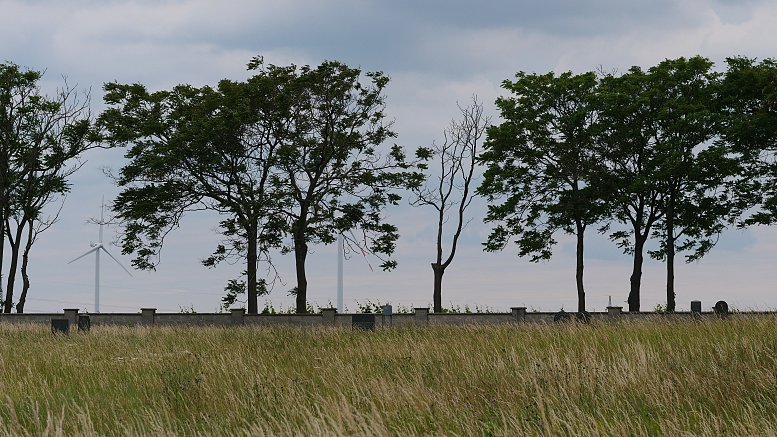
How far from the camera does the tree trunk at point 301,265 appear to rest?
37.9 metres

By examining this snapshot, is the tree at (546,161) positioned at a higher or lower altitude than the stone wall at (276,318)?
higher

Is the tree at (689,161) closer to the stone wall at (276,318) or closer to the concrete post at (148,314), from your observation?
the stone wall at (276,318)

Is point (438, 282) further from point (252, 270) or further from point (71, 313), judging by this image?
point (71, 313)

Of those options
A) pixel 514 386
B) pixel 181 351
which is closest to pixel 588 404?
pixel 514 386

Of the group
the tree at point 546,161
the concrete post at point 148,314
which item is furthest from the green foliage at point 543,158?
the concrete post at point 148,314

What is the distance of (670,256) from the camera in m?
38.8

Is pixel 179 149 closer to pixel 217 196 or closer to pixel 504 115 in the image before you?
pixel 217 196

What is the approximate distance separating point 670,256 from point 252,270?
20.7m

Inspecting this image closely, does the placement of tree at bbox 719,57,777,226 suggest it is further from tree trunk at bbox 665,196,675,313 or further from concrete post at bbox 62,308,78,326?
concrete post at bbox 62,308,78,326

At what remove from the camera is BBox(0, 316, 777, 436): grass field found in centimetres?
810

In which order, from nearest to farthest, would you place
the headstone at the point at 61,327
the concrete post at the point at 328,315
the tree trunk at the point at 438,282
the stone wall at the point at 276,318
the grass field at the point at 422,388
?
the grass field at the point at 422,388 < the headstone at the point at 61,327 < the stone wall at the point at 276,318 < the concrete post at the point at 328,315 < the tree trunk at the point at 438,282

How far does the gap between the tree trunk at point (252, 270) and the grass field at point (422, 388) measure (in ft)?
69.2

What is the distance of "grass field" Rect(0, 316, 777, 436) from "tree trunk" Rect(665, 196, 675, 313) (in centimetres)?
2164

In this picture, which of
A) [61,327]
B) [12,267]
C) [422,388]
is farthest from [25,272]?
[422,388]
